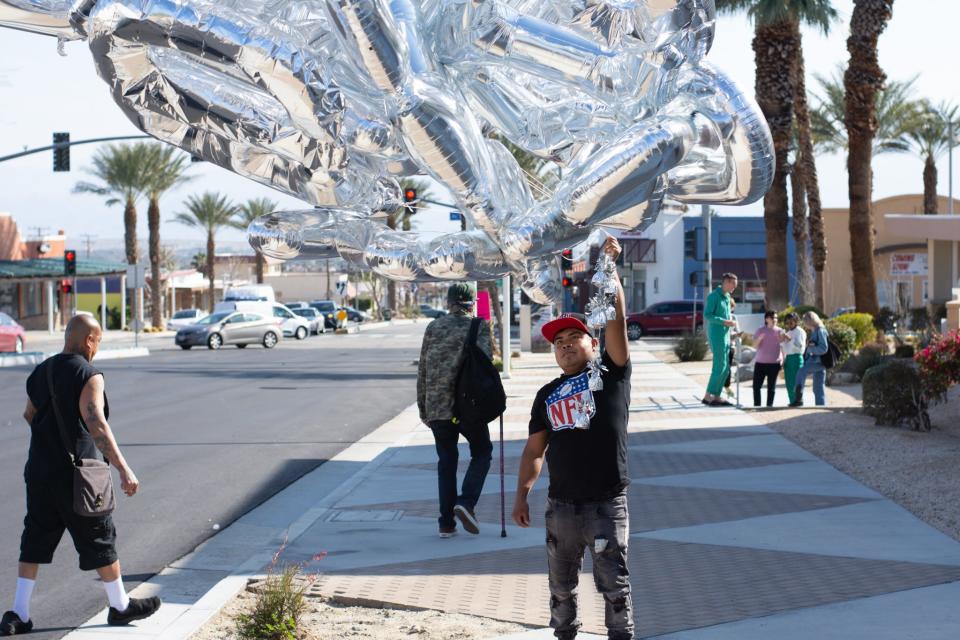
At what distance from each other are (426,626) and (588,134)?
8.69ft

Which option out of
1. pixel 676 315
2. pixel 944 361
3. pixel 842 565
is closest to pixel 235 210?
pixel 676 315

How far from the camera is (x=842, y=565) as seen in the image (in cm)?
742

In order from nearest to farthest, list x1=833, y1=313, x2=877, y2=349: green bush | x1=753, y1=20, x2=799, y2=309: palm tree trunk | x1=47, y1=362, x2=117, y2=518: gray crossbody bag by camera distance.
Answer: x1=47, y1=362, x2=117, y2=518: gray crossbody bag, x1=833, y1=313, x2=877, y2=349: green bush, x1=753, y1=20, x2=799, y2=309: palm tree trunk

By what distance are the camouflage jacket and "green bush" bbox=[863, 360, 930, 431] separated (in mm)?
7675

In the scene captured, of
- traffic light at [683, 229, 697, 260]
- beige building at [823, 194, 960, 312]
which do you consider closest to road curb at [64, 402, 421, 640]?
traffic light at [683, 229, 697, 260]

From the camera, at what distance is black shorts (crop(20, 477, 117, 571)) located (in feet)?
20.5

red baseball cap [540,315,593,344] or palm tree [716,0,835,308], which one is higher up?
palm tree [716,0,835,308]

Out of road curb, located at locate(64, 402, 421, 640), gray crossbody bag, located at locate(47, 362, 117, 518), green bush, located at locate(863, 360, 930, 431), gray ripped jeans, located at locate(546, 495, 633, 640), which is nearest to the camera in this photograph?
gray ripped jeans, located at locate(546, 495, 633, 640)

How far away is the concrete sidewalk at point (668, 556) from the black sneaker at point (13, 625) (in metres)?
0.26

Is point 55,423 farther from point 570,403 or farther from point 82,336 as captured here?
point 570,403

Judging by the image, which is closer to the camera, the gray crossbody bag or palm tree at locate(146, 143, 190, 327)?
the gray crossbody bag

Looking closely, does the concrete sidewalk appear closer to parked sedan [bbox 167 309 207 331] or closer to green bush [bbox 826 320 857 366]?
green bush [bbox 826 320 857 366]

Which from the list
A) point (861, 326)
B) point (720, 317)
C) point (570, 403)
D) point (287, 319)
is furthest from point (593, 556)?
point (287, 319)

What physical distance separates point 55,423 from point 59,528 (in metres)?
0.57
